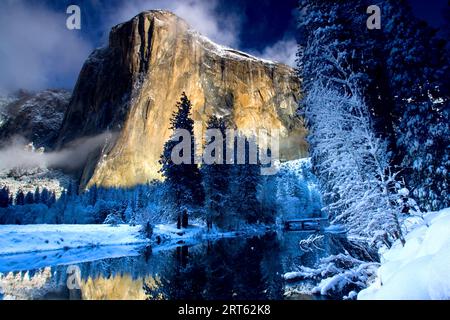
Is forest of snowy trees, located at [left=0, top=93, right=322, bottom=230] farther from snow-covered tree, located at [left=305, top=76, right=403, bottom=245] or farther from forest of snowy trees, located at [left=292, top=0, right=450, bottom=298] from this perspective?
snow-covered tree, located at [left=305, top=76, right=403, bottom=245]

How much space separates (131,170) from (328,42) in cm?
12773

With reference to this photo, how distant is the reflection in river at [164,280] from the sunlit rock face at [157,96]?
119 metres

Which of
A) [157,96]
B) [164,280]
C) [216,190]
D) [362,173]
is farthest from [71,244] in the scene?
[157,96]

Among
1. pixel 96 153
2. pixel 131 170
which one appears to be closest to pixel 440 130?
pixel 131 170

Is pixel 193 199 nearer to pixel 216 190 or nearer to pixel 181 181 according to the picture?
pixel 181 181

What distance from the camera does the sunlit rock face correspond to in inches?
5502

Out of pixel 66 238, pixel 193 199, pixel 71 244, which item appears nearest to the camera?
pixel 71 244

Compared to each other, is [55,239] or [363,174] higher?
[363,174]

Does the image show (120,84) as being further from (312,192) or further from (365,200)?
(365,200)

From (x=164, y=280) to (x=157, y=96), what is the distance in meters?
157

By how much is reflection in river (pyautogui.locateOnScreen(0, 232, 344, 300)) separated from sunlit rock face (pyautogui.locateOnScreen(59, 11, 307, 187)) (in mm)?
119234

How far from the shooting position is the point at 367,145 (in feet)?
28.5

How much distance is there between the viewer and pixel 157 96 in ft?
527

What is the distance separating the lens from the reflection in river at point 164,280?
29.1 ft
